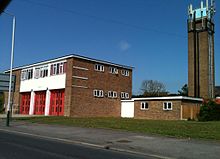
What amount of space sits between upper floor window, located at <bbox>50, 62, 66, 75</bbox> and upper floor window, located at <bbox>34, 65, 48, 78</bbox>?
4.57 ft

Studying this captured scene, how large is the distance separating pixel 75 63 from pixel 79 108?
543cm

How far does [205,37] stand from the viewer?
183 ft

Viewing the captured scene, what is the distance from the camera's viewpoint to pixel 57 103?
38.6m

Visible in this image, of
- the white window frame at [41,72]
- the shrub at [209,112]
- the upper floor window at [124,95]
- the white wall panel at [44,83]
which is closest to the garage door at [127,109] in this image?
the upper floor window at [124,95]

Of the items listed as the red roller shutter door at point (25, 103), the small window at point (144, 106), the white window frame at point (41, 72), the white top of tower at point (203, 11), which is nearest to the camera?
the small window at point (144, 106)

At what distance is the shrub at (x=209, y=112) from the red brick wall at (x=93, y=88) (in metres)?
12.0

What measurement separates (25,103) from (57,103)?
8514mm

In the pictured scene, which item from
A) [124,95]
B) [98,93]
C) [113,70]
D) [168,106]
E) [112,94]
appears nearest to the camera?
[168,106]

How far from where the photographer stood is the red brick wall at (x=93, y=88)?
1454 inches

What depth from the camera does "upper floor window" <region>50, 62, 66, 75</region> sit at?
37969 mm

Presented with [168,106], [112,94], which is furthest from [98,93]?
[168,106]

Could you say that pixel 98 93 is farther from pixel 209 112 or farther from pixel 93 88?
pixel 209 112

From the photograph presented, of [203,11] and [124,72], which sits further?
[203,11]

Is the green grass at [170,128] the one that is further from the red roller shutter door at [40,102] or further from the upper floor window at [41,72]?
the upper floor window at [41,72]
